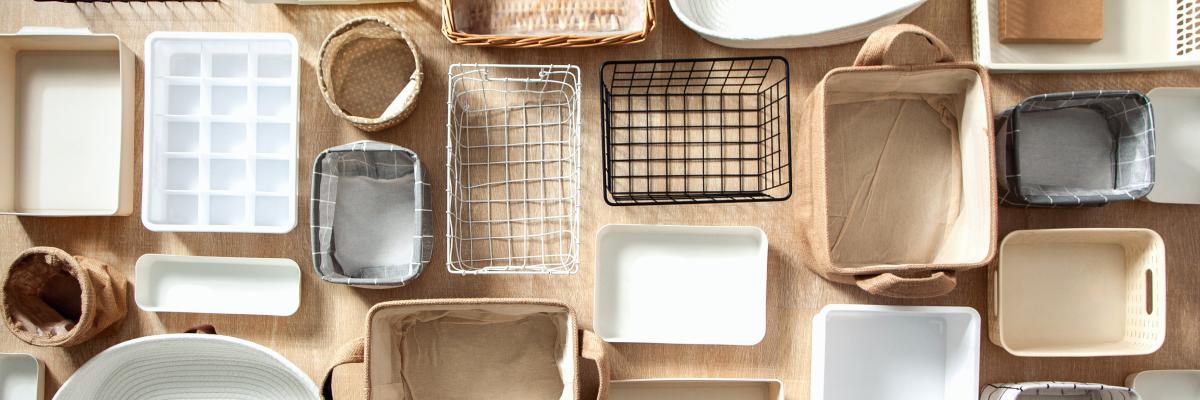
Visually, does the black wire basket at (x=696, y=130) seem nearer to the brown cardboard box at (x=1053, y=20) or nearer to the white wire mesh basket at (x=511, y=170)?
the white wire mesh basket at (x=511, y=170)

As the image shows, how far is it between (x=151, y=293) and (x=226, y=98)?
0.51m

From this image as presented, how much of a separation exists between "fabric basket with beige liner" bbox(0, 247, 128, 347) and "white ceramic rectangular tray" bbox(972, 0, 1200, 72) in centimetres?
210

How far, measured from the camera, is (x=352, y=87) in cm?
163

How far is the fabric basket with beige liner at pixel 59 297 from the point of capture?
57.8 inches

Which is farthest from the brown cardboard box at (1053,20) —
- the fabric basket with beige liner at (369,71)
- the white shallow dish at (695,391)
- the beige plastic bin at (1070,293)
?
the fabric basket with beige liner at (369,71)

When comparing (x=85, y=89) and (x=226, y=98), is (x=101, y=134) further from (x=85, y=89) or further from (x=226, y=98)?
(x=226, y=98)

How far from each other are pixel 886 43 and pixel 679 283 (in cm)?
70

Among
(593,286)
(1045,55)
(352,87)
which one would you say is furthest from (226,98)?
(1045,55)

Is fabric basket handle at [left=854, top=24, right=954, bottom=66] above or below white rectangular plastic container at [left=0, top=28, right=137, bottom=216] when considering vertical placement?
above

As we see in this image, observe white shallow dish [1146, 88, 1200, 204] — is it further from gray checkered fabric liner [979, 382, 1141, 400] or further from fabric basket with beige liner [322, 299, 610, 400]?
fabric basket with beige liner [322, 299, 610, 400]

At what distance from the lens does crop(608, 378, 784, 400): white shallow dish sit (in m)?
1.63

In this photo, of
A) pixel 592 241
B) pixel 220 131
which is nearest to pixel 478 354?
pixel 592 241

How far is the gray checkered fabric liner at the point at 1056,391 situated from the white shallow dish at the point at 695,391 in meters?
0.52

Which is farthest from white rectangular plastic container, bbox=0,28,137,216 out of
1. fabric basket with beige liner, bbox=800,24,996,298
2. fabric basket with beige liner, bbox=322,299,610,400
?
fabric basket with beige liner, bbox=800,24,996,298
